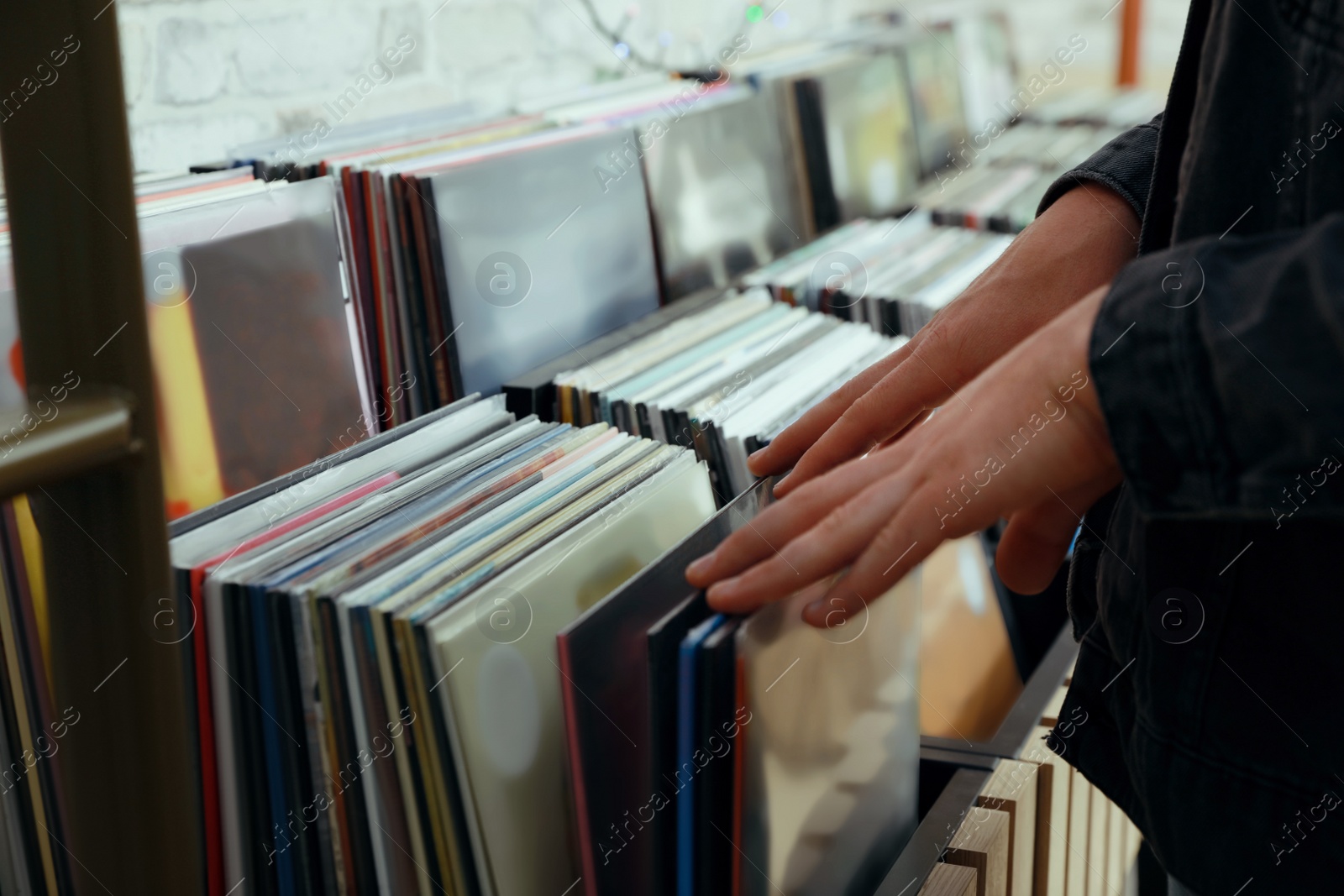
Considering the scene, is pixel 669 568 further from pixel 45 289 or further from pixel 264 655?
pixel 45 289

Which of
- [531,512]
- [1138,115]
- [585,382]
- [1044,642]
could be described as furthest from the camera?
[1138,115]

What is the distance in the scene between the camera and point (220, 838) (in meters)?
0.74

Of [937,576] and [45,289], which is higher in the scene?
[45,289]

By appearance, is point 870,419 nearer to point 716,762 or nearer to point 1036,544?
point 1036,544

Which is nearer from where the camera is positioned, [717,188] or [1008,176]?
[717,188]

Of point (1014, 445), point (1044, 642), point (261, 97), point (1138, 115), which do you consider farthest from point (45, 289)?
point (1138, 115)

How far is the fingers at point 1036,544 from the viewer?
2.41 ft

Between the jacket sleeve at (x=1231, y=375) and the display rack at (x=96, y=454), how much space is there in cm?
42

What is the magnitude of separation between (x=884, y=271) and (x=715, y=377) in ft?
1.65

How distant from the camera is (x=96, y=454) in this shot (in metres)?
0.44

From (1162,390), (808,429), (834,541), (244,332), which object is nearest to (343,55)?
(244,332)

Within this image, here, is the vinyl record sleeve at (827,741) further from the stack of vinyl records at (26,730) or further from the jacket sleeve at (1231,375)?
the stack of vinyl records at (26,730)

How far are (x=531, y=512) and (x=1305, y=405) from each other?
0.52m

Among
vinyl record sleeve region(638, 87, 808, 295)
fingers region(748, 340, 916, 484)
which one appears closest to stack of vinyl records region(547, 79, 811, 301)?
vinyl record sleeve region(638, 87, 808, 295)
